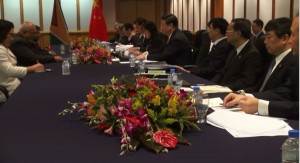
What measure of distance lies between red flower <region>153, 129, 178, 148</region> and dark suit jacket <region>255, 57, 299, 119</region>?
69 cm

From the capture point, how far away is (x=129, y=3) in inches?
596

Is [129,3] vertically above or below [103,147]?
above

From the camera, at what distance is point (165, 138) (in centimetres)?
168

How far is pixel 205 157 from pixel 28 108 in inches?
52.1

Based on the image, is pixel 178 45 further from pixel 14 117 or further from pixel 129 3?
pixel 129 3

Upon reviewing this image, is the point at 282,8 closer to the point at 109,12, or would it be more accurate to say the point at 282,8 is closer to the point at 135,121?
the point at 135,121

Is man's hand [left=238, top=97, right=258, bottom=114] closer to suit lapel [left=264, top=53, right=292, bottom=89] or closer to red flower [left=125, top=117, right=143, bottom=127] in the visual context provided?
red flower [left=125, top=117, right=143, bottom=127]

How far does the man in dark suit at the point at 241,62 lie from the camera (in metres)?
3.73

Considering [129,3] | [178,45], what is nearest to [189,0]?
[129,3]

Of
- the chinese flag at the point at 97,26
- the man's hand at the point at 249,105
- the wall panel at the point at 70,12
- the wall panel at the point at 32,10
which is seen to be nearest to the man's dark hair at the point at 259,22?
the chinese flag at the point at 97,26

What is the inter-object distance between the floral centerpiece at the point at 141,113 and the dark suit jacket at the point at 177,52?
12.4 feet

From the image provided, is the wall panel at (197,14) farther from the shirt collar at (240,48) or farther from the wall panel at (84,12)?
the shirt collar at (240,48)

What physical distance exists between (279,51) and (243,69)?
2.33 ft

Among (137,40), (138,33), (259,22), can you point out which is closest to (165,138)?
(259,22)
